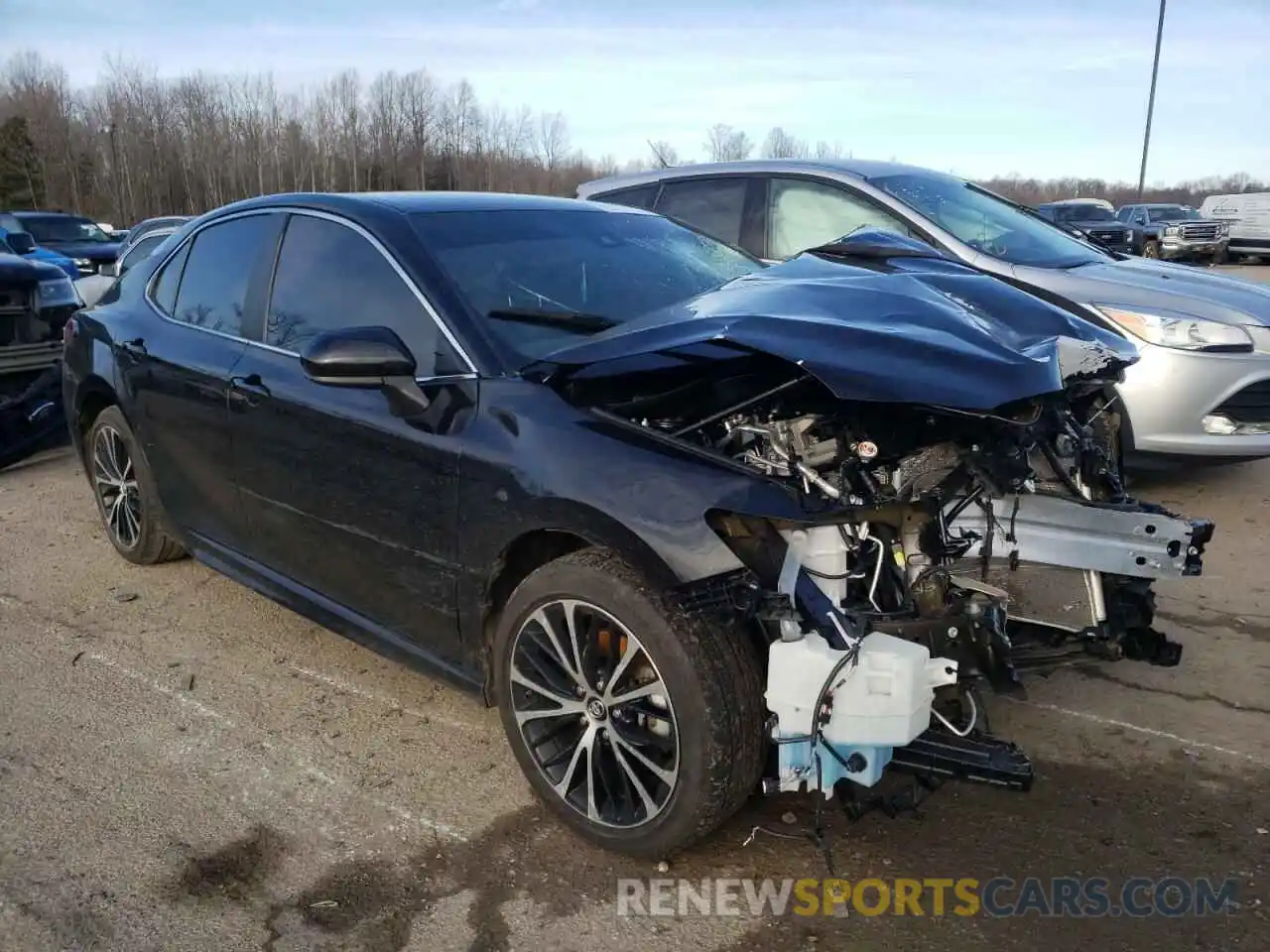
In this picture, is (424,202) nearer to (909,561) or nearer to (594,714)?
(594,714)

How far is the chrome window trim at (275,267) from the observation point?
3.04 metres

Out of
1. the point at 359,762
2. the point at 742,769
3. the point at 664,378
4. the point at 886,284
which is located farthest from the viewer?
the point at 359,762

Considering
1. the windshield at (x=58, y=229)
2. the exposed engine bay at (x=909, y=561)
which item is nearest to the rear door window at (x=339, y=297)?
the exposed engine bay at (x=909, y=561)

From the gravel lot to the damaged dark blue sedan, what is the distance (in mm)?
300

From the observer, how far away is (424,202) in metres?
3.68

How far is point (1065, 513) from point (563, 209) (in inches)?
84.4

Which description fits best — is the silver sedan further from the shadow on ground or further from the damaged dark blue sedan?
the shadow on ground

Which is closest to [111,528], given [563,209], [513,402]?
[563,209]

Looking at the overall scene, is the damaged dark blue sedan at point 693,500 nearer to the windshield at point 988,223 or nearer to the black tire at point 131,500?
the black tire at point 131,500

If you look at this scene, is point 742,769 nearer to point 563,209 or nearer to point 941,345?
point 941,345

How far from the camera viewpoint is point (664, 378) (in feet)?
9.05

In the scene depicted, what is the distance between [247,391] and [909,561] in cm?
243

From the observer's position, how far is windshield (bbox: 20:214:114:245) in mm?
20094

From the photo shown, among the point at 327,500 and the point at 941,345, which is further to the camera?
the point at 327,500
